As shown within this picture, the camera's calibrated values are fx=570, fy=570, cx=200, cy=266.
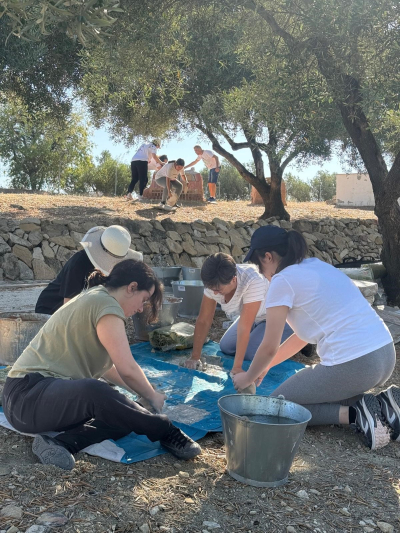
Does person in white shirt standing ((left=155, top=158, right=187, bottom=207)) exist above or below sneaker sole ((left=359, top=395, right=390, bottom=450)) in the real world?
above

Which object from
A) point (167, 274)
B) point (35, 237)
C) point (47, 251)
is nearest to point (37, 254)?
point (47, 251)

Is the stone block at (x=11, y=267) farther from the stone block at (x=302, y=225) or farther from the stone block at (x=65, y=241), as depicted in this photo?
the stone block at (x=302, y=225)

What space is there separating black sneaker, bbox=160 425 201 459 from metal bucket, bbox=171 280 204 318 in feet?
11.2

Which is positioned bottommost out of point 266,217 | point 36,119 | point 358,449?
point 358,449

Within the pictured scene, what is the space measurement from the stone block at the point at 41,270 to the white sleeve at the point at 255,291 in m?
4.81

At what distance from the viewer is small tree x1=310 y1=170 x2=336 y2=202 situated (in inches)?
1098

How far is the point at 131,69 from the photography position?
25.3ft

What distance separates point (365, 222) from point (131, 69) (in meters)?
8.45

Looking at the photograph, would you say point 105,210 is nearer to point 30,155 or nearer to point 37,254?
point 37,254

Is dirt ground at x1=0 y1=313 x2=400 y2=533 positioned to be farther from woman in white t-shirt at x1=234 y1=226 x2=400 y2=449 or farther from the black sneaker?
woman in white t-shirt at x1=234 y1=226 x2=400 y2=449

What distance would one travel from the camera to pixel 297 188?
2719 cm

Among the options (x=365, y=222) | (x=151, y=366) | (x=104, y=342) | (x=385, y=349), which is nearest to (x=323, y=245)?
(x=365, y=222)

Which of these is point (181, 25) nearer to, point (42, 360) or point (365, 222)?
point (42, 360)

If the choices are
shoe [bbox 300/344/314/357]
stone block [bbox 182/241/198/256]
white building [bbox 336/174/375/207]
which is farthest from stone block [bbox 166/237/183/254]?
white building [bbox 336/174/375/207]
